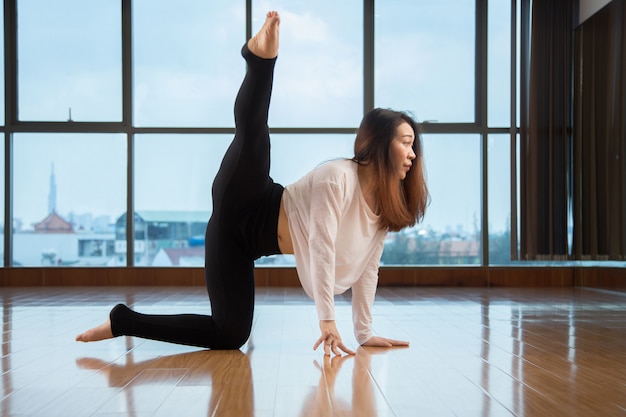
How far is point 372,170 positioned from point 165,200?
375cm

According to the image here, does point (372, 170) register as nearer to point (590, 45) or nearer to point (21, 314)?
point (21, 314)

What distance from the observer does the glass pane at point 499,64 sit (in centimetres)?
567

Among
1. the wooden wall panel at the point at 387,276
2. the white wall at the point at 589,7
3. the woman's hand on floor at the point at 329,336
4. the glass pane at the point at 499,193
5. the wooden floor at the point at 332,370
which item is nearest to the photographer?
the wooden floor at the point at 332,370

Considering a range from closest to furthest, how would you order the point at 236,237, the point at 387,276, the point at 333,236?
the point at 333,236, the point at 236,237, the point at 387,276

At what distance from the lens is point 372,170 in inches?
86.2

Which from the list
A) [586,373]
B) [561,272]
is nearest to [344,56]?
[561,272]

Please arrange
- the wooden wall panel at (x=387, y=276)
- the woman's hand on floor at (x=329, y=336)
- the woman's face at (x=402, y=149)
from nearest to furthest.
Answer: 1. the woman's hand on floor at (x=329, y=336)
2. the woman's face at (x=402, y=149)
3. the wooden wall panel at (x=387, y=276)

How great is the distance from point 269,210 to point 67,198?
12.8 ft

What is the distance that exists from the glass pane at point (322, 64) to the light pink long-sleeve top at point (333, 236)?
351 cm

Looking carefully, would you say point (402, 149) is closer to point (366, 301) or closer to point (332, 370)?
point (366, 301)

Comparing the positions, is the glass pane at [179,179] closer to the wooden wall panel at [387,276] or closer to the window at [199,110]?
the window at [199,110]

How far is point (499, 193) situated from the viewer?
567 cm

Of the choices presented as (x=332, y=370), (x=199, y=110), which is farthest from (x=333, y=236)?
(x=199, y=110)

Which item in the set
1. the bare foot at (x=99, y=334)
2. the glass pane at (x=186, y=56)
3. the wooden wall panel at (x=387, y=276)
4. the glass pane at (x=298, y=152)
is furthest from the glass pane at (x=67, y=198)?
the bare foot at (x=99, y=334)
